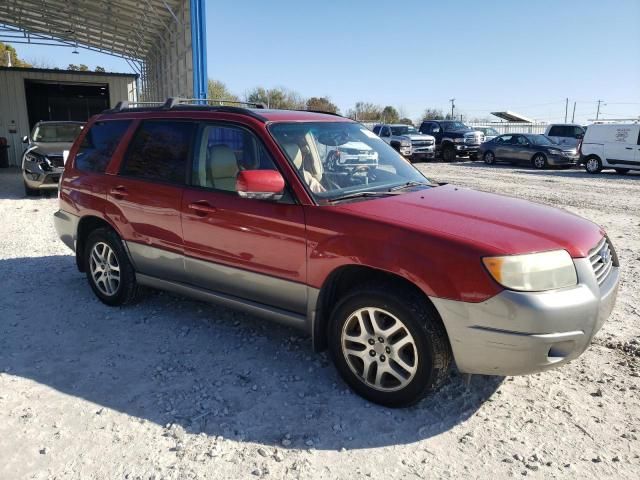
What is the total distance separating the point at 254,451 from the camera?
280 centimetres

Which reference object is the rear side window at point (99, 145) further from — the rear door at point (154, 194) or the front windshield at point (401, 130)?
the front windshield at point (401, 130)

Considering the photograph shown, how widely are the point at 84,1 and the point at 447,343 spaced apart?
20.1 meters

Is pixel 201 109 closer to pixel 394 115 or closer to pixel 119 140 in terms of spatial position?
pixel 119 140

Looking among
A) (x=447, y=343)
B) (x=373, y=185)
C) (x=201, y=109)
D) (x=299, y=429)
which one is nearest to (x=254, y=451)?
(x=299, y=429)

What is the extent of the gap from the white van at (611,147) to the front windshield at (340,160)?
16.4 meters

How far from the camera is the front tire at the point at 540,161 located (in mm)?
21125

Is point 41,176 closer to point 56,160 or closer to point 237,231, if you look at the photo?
point 56,160

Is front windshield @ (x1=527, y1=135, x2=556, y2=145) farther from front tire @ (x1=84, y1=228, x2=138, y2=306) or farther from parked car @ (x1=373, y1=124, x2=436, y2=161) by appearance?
front tire @ (x1=84, y1=228, x2=138, y2=306)

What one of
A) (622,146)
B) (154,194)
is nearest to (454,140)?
(622,146)

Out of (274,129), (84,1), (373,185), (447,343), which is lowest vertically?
(447,343)

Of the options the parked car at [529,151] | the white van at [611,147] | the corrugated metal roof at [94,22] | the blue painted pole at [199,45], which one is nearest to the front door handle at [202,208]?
the blue painted pole at [199,45]

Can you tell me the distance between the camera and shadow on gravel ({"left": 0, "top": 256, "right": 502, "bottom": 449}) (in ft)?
9.97

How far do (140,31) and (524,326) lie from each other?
23042 mm

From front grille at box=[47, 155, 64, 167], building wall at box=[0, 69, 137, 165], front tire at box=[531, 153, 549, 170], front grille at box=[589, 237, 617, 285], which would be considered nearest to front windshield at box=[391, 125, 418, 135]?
front tire at box=[531, 153, 549, 170]
